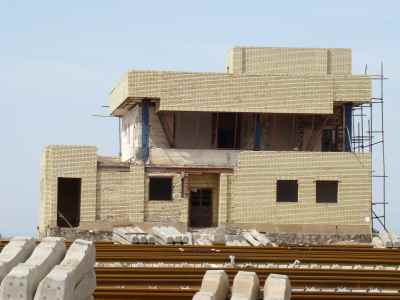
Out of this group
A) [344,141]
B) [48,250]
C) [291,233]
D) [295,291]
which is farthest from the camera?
[344,141]

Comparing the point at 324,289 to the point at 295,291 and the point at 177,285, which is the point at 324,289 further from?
the point at 177,285

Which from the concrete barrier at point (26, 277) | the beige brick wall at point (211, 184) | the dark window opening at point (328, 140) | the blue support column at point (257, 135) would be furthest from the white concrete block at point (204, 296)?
the dark window opening at point (328, 140)

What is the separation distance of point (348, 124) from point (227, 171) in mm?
5177

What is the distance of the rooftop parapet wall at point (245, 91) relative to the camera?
35.7m

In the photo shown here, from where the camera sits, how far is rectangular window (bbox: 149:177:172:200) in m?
36.1

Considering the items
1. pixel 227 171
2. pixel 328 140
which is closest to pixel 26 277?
pixel 227 171

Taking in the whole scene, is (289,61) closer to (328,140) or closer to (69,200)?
(328,140)

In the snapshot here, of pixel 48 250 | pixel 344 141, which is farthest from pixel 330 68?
pixel 48 250

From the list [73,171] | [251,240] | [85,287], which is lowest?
[251,240]

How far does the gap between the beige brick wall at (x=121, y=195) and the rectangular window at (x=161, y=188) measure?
55cm

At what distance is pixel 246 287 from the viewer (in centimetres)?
884

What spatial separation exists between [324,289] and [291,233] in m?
21.9

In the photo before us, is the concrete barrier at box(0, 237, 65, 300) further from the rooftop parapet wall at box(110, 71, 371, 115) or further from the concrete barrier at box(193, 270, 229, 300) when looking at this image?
the rooftop parapet wall at box(110, 71, 371, 115)

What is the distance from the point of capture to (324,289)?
44.5 feet
